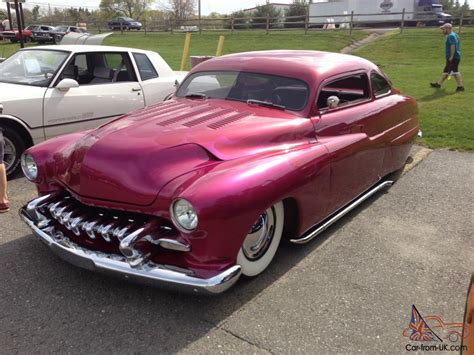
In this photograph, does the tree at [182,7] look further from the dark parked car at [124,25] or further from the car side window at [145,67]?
the car side window at [145,67]

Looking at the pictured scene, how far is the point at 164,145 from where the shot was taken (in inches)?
124

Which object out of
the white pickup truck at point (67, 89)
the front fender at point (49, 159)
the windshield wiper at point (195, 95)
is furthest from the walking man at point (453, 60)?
the front fender at point (49, 159)

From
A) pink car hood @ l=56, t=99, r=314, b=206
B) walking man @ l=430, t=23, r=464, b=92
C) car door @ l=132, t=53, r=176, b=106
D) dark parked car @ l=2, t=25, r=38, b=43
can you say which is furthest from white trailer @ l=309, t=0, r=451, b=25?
pink car hood @ l=56, t=99, r=314, b=206

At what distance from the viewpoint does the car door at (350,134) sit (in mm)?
3840

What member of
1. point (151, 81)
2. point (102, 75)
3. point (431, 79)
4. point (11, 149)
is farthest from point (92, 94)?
point (431, 79)

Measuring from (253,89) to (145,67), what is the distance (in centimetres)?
327

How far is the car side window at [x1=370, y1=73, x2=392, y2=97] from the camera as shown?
496 centimetres

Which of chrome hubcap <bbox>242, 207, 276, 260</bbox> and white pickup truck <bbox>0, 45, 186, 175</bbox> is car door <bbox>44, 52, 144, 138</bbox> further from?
chrome hubcap <bbox>242, 207, 276, 260</bbox>

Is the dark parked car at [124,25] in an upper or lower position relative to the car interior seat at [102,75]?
upper

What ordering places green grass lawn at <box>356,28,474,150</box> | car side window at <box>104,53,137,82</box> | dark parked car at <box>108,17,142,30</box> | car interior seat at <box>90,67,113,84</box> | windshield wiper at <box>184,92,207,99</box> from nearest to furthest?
windshield wiper at <box>184,92,207,99</box> → car interior seat at <box>90,67,113,84</box> → car side window at <box>104,53,137,82</box> → green grass lawn at <box>356,28,474,150</box> → dark parked car at <box>108,17,142,30</box>

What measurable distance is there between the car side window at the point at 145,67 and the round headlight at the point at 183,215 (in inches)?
179

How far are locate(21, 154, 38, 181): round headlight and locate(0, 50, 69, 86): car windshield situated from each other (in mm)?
2309

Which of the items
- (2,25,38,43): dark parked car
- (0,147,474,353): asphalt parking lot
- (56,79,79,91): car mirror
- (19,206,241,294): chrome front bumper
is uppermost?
(2,25,38,43): dark parked car

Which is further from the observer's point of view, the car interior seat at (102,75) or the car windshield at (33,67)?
the car interior seat at (102,75)
